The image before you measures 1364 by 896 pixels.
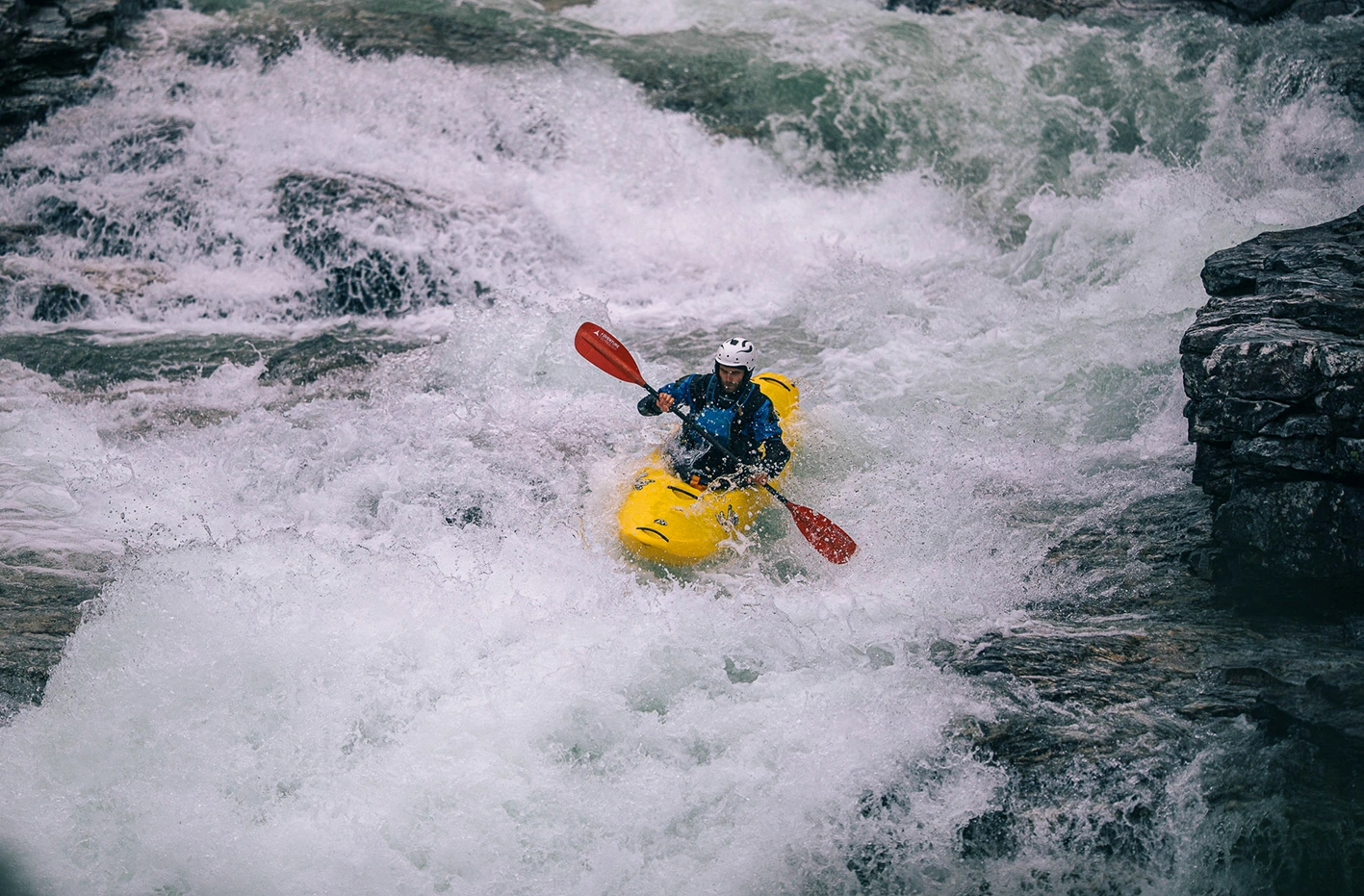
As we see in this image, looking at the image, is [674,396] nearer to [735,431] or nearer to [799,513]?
[735,431]

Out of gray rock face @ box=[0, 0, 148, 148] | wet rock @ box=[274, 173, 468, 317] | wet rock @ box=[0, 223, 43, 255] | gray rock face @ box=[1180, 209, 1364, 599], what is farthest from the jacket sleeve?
gray rock face @ box=[0, 0, 148, 148]

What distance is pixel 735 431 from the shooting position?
535 cm

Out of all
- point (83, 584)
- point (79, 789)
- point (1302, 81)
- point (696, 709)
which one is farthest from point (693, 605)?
point (1302, 81)

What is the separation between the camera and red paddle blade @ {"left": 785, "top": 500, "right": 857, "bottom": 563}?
5.07 meters

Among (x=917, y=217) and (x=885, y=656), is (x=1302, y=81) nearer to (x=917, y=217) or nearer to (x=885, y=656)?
(x=917, y=217)

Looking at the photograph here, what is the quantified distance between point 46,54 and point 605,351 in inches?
272

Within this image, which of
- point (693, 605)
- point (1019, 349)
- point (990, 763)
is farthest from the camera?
point (1019, 349)

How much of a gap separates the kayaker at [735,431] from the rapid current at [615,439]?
13.8 inches

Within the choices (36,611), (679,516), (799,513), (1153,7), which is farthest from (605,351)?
(1153,7)

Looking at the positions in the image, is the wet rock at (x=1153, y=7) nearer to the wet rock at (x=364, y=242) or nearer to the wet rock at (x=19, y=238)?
the wet rock at (x=364, y=242)

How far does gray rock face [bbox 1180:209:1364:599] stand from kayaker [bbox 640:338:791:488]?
2015 mm

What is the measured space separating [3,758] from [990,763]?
12.4ft

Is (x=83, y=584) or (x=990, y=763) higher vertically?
(x=990, y=763)

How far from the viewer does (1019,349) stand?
702cm
